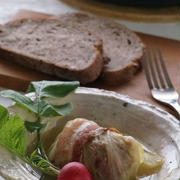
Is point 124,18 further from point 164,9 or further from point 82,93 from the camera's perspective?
point 82,93

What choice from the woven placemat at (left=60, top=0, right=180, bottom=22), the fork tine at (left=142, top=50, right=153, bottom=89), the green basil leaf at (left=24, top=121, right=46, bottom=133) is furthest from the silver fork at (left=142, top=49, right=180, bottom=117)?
the green basil leaf at (left=24, top=121, right=46, bottom=133)

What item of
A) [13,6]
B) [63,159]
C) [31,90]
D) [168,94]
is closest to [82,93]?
[31,90]

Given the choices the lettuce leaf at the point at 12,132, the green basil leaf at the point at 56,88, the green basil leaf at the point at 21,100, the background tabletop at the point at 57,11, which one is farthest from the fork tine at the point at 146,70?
the lettuce leaf at the point at 12,132

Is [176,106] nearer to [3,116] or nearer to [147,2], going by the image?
[3,116]

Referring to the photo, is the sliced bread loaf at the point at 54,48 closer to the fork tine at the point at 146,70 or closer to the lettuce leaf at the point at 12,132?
the fork tine at the point at 146,70

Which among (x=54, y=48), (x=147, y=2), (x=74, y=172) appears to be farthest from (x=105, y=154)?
(x=147, y=2)

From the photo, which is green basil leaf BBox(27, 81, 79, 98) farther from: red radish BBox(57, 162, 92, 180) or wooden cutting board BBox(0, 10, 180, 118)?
wooden cutting board BBox(0, 10, 180, 118)
